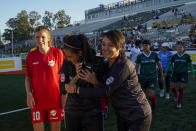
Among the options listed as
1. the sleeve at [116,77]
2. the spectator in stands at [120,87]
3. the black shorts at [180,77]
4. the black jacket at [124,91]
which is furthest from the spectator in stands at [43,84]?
the black shorts at [180,77]

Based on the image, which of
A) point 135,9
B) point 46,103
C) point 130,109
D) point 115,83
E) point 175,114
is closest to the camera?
point 115,83

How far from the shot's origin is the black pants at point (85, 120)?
7.23ft

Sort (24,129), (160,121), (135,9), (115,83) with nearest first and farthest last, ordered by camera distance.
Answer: (115,83) → (24,129) → (160,121) → (135,9)

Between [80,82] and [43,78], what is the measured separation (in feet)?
3.21

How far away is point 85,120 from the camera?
221cm

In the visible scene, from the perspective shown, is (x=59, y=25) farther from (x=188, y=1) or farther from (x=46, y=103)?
(x=46, y=103)

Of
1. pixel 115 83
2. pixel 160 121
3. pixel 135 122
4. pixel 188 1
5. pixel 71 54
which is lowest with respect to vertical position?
pixel 160 121

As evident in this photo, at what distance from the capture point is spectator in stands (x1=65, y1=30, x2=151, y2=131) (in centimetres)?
195

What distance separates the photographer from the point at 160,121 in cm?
491

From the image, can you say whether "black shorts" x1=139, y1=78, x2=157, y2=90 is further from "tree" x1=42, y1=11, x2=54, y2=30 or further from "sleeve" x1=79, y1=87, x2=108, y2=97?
"tree" x1=42, y1=11, x2=54, y2=30

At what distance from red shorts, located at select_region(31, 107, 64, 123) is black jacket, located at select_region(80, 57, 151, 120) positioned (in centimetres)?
110

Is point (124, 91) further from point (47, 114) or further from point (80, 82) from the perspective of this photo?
point (47, 114)

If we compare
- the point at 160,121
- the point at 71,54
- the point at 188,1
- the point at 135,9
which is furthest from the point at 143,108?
the point at 135,9

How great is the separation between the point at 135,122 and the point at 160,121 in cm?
308
